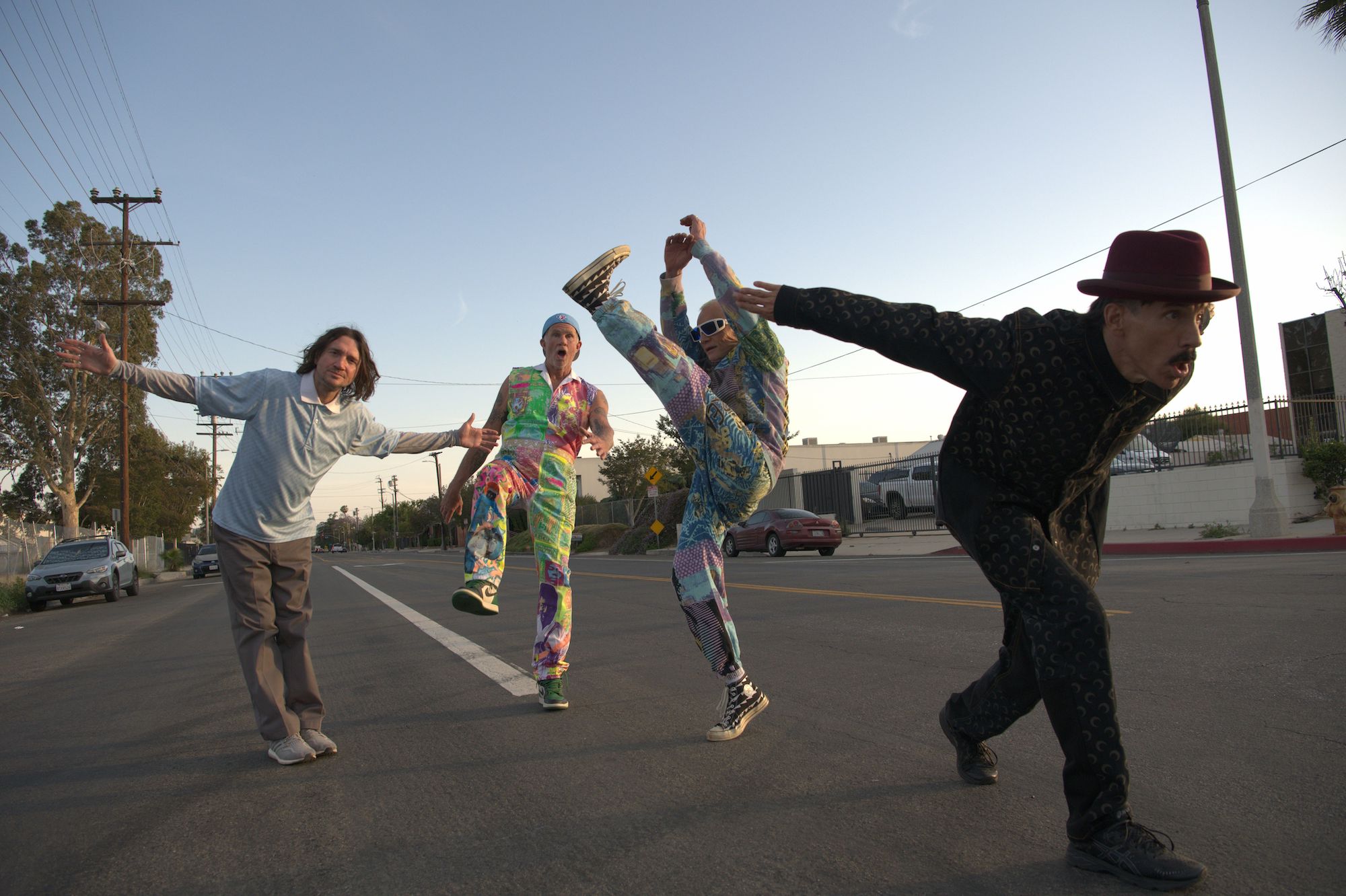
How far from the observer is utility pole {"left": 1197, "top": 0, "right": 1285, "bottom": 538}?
13.5 meters

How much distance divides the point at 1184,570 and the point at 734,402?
25.9 ft

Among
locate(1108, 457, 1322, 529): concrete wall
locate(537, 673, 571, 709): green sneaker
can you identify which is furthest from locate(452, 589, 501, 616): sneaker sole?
locate(1108, 457, 1322, 529): concrete wall

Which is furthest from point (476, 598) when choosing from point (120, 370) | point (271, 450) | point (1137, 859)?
point (1137, 859)

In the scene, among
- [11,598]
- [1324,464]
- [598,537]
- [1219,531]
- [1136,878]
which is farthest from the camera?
[598,537]

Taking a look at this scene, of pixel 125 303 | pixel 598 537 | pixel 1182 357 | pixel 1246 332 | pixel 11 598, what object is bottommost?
pixel 11 598

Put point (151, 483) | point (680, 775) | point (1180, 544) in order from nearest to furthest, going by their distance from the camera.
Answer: point (680, 775)
point (1180, 544)
point (151, 483)

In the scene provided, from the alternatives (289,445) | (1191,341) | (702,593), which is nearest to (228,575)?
(289,445)

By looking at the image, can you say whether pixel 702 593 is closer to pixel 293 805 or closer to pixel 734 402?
pixel 734 402

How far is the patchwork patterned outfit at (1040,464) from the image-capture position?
2.09 m

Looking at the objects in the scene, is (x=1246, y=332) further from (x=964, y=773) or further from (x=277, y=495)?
(x=277, y=495)

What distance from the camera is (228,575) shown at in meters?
3.52

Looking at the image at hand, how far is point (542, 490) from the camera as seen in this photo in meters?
4.22

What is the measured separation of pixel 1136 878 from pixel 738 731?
65.7 inches

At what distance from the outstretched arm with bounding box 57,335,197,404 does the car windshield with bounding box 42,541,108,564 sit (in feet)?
62.4
